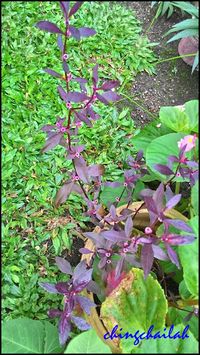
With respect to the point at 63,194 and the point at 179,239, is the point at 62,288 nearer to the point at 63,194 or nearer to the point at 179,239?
the point at 63,194

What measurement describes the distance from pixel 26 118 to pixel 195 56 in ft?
3.64

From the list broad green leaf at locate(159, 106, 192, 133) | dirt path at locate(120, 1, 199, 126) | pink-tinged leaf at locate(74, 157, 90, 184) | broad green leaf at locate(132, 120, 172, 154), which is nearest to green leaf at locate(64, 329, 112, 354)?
pink-tinged leaf at locate(74, 157, 90, 184)

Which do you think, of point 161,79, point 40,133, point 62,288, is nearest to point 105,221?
point 62,288

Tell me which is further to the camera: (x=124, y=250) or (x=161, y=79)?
(x=161, y=79)

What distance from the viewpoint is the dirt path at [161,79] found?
9.36ft

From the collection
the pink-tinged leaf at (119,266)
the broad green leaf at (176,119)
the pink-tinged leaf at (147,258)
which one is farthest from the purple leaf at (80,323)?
the broad green leaf at (176,119)

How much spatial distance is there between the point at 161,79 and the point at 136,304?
63.2 inches

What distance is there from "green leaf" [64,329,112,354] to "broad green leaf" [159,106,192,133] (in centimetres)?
123

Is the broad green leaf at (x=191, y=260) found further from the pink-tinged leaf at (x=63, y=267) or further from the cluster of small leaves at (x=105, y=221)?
the pink-tinged leaf at (x=63, y=267)

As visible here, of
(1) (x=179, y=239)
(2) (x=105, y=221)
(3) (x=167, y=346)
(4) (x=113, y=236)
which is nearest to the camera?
(3) (x=167, y=346)

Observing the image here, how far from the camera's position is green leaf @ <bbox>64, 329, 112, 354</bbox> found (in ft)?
3.33

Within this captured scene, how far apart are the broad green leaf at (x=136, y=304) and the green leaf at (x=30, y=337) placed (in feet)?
0.64

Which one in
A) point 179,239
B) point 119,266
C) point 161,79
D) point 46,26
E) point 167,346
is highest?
point 46,26

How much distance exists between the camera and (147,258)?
152 cm
